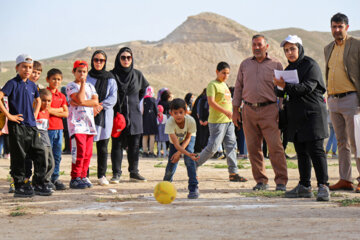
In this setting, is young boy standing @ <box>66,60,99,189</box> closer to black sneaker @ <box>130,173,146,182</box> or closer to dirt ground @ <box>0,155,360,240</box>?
dirt ground @ <box>0,155,360,240</box>

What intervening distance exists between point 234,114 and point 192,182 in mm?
1770

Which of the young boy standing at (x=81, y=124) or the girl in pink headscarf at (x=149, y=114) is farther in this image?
the girl in pink headscarf at (x=149, y=114)

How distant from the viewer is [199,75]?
93.1 meters

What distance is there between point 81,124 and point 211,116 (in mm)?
2312

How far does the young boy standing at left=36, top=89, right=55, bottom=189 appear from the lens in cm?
755

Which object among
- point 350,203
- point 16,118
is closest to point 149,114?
point 16,118

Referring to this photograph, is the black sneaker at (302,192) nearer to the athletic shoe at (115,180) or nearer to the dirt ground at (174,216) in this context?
the dirt ground at (174,216)

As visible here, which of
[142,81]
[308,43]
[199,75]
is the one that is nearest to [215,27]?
[199,75]

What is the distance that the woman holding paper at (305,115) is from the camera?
6.68m

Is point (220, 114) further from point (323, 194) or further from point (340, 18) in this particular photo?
point (323, 194)

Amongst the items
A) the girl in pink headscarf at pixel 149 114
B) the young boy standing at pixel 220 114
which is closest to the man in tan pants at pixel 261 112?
the young boy standing at pixel 220 114

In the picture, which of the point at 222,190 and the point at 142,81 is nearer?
the point at 222,190

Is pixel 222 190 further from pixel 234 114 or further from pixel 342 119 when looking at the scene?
pixel 342 119

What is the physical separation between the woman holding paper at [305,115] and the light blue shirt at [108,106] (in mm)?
2875
